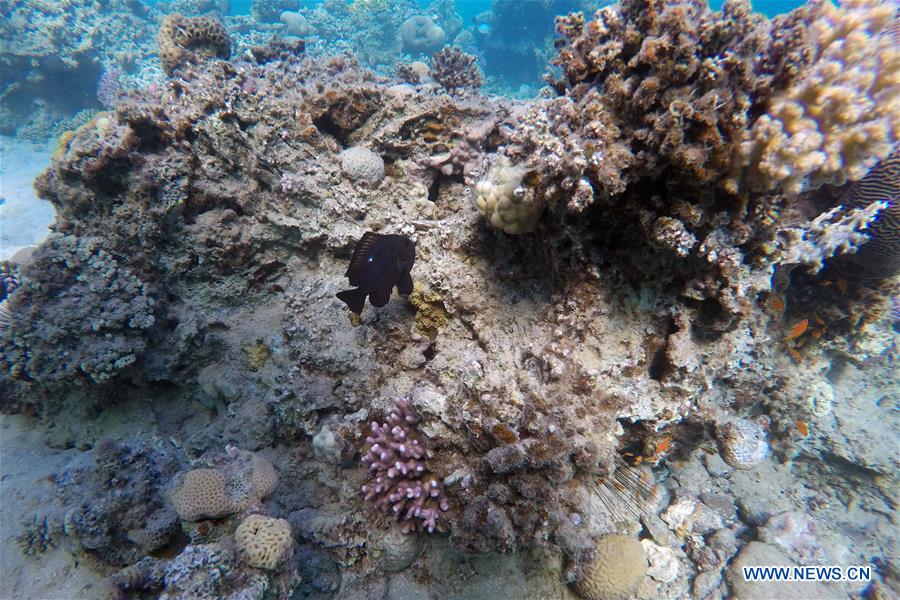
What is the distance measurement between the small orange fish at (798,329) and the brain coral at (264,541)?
5473mm

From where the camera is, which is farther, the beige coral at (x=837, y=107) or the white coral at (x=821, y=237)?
the white coral at (x=821, y=237)

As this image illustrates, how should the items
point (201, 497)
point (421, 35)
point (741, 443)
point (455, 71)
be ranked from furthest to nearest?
point (421, 35) < point (455, 71) < point (741, 443) < point (201, 497)

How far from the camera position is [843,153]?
2096 millimetres

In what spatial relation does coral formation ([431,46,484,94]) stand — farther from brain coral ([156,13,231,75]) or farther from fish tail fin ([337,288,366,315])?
fish tail fin ([337,288,366,315])

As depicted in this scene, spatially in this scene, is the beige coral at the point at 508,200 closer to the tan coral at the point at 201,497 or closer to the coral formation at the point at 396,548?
the coral formation at the point at 396,548

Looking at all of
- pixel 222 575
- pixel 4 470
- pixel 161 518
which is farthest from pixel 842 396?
pixel 4 470

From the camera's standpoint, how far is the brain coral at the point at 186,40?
4879 millimetres

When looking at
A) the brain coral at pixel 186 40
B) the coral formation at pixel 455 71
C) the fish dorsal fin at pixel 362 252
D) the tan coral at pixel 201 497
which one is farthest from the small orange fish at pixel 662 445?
the brain coral at pixel 186 40

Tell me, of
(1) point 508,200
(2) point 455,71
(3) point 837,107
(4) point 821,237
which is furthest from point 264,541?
(2) point 455,71

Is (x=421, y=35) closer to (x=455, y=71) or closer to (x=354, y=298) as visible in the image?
(x=455, y=71)

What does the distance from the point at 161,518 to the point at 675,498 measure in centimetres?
508

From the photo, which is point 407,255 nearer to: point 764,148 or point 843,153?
point 764,148

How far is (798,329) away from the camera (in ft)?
14.3

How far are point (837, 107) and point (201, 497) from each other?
465cm
